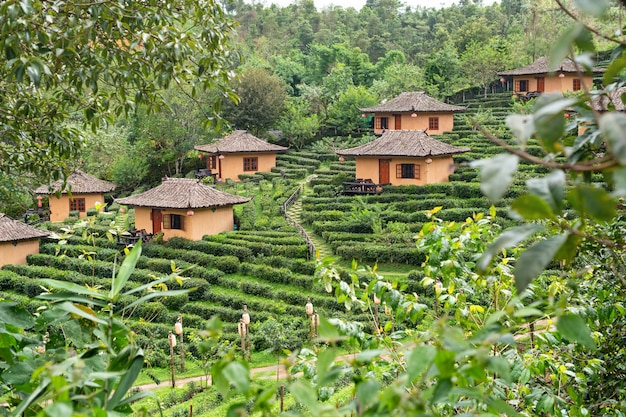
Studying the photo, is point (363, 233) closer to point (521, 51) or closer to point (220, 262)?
point (220, 262)

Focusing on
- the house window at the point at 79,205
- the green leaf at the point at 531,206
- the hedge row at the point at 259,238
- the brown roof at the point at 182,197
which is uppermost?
the green leaf at the point at 531,206

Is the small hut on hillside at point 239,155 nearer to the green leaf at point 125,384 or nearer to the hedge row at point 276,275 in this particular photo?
the hedge row at point 276,275

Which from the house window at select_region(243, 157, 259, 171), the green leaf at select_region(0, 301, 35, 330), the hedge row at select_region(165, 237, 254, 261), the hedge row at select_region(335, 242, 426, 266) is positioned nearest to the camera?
the green leaf at select_region(0, 301, 35, 330)

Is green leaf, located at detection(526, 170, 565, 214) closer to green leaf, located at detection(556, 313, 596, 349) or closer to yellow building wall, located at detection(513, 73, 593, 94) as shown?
green leaf, located at detection(556, 313, 596, 349)

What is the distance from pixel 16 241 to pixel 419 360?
25.0 meters

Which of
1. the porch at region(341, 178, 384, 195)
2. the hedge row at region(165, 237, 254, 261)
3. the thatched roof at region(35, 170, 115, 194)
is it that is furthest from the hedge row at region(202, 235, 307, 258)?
the thatched roof at region(35, 170, 115, 194)

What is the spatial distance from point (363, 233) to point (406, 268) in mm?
3204

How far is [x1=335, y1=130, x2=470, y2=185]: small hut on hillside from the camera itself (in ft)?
91.6

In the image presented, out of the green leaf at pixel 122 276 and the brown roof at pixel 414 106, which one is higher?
the brown roof at pixel 414 106

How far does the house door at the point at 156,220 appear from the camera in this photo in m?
25.2

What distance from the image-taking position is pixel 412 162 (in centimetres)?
2822

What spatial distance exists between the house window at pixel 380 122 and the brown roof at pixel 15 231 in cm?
2011


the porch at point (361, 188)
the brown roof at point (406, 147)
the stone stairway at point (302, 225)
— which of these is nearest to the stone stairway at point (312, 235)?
the stone stairway at point (302, 225)

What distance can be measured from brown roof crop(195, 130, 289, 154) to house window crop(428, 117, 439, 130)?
26.5ft
